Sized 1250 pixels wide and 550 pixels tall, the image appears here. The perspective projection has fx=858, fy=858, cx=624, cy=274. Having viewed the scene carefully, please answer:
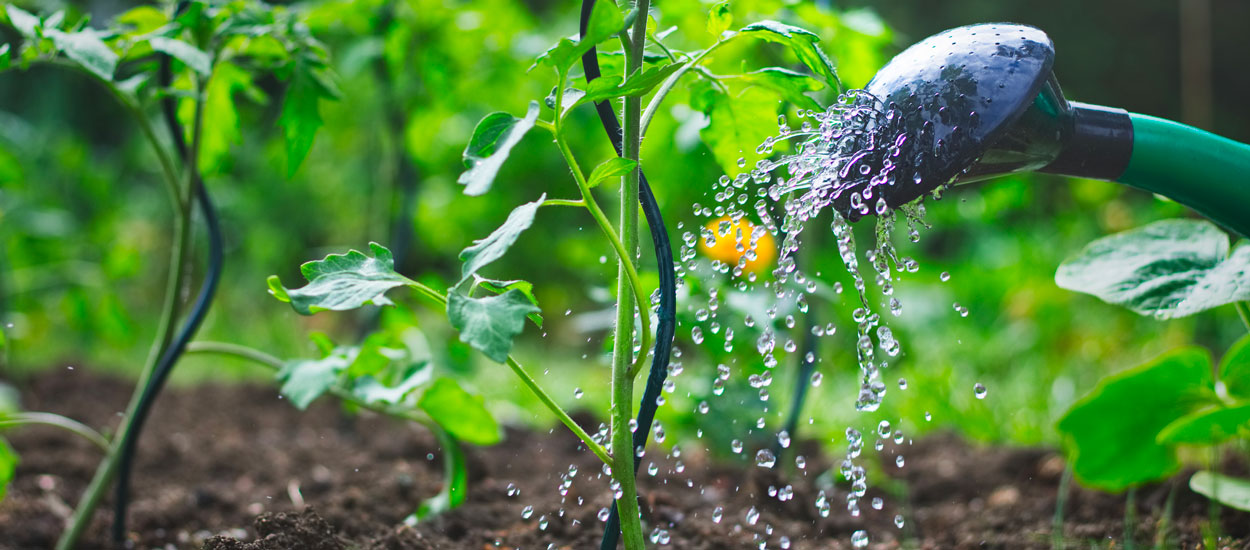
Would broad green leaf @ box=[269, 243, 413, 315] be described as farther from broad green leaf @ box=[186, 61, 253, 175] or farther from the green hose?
the green hose

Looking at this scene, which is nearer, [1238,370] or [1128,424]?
[1238,370]

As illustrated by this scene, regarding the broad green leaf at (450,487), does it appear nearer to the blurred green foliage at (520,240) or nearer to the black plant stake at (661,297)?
the blurred green foliage at (520,240)

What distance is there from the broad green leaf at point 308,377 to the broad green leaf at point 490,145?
0.47 m

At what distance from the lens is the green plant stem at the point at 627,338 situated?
0.83m

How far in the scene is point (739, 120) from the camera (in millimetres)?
997

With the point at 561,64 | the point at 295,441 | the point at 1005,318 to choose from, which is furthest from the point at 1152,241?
the point at 1005,318

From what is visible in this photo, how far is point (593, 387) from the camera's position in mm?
2998

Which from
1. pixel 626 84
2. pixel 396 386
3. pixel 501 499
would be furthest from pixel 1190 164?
pixel 501 499

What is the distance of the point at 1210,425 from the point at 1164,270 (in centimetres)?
20

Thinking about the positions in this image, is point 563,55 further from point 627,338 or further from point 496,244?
point 627,338

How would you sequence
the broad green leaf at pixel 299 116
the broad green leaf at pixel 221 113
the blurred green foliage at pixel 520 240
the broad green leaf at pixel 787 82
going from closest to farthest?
the broad green leaf at pixel 787 82, the broad green leaf at pixel 299 116, the broad green leaf at pixel 221 113, the blurred green foliage at pixel 520 240

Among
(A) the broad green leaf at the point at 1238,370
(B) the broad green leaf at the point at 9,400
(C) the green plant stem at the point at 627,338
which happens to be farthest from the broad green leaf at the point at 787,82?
(B) the broad green leaf at the point at 9,400

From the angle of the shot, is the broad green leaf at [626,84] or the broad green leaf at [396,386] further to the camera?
the broad green leaf at [396,386]

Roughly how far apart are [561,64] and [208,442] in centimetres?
177
